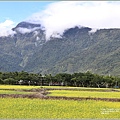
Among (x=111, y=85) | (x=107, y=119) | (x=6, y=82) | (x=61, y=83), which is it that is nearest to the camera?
(x=107, y=119)

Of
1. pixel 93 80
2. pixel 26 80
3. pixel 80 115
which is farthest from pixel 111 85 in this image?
pixel 80 115

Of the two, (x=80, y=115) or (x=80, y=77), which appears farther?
(x=80, y=77)

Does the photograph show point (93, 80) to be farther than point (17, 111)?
Yes

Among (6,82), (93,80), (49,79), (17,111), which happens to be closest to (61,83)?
(49,79)

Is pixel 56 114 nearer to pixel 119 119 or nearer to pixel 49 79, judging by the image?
pixel 119 119

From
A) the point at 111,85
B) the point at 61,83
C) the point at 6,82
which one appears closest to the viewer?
the point at 6,82

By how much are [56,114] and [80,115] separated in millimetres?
1629

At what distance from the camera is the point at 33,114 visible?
65.4 ft

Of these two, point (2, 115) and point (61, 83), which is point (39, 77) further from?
point (2, 115)

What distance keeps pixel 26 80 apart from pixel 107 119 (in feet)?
273

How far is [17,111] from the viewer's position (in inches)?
833

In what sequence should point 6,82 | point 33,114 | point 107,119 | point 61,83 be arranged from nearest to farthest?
1. point 107,119
2. point 33,114
3. point 6,82
4. point 61,83

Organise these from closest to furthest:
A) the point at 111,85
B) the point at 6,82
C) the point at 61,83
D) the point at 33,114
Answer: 1. the point at 33,114
2. the point at 6,82
3. the point at 111,85
4. the point at 61,83

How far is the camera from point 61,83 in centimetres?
10500
